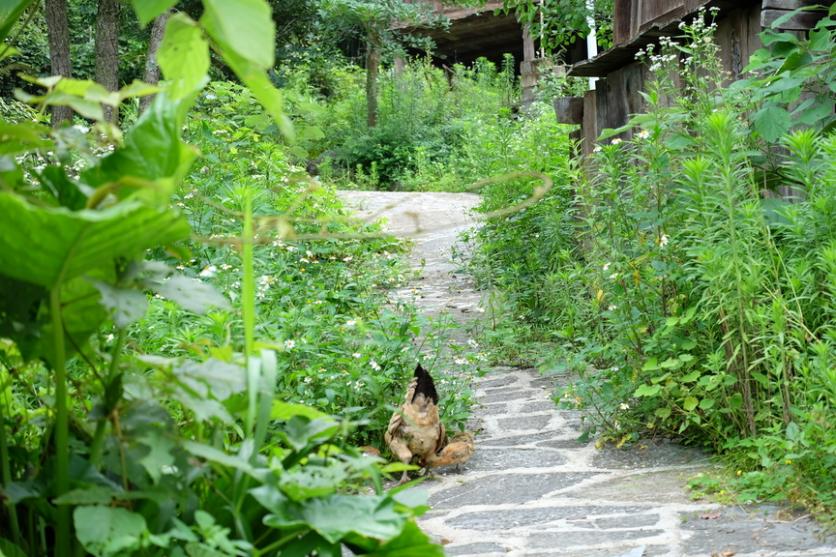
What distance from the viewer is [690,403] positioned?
171 inches

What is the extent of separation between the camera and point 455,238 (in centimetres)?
1206

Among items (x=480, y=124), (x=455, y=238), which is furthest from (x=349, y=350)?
(x=480, y=124)

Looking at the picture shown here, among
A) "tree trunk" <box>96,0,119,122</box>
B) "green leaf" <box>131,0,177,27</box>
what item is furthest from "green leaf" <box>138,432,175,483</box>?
"tree trunk" <box>96,0,119,122</box>

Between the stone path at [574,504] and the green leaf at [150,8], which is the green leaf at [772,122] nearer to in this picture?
the stone path at [574,504]

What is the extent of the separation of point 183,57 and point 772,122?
12.6ft

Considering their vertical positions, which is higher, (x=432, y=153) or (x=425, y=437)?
(x=432, y=153)

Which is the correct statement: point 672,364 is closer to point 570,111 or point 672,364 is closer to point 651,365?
point 651,365

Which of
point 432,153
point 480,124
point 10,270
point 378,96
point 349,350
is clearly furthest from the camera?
point 378,96

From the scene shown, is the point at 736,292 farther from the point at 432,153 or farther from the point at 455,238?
the point at 432,153

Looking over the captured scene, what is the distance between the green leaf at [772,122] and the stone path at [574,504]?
155 centimetres

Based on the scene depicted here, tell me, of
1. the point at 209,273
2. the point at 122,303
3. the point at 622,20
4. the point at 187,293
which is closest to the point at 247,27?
the point at 122,303

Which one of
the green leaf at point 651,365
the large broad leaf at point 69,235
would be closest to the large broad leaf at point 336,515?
the large broad leaf at point 69,235

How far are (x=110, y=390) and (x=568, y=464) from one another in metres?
3.36

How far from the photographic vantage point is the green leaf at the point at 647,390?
4.44 meters
